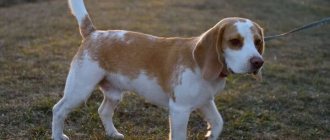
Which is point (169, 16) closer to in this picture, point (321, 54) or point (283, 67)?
point (321, 54)

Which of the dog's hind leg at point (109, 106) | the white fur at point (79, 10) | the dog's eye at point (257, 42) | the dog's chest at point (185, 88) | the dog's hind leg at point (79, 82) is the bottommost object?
the dog's hind leg at point (109, 106)

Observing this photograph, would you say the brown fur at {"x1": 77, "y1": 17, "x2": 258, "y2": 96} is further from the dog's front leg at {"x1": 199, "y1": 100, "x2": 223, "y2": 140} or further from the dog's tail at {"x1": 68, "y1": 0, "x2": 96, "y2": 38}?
the dog's front leg at {"x1": 199, "y1": 100, "x2": 223, "y2": 140}

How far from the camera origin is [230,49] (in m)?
4.52

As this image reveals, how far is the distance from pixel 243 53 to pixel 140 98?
9.84 feet

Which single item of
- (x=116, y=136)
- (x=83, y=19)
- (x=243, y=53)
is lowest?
(x=116, y=136)

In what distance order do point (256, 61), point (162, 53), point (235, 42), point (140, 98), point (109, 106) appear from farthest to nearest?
point (140, 98), point (109, 106), point (162, 53), point (235, 42), point (256, 61)

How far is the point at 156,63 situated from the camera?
5090 mm

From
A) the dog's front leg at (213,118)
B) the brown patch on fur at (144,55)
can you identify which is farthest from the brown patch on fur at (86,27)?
the dog's front leg at (213,118)

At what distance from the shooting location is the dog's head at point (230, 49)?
14.5ft

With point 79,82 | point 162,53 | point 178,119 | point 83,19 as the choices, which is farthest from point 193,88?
point 83,19

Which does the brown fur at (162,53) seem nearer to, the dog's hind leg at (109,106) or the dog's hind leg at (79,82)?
the dog's hind leg at (79,82)

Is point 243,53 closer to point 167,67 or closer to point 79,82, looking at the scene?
point 167,67

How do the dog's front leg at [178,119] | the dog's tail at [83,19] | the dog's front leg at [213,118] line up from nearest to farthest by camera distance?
the dog's front leg at [178,119] < the dog's front leg at [213,118] < the dog's tail at [83,19]

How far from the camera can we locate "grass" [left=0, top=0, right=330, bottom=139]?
6.21m
